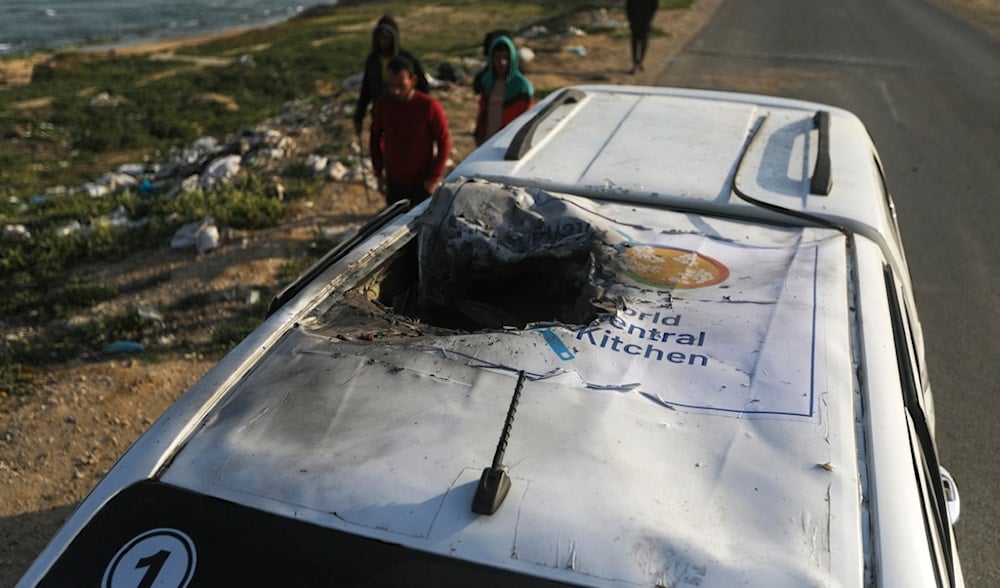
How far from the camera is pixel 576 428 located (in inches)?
65.1

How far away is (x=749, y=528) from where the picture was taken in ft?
4.77

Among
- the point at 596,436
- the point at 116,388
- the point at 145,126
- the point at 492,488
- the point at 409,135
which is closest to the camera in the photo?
the point at 492,488

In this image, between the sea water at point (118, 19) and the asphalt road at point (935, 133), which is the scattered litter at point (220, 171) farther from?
the sea water at point (118, 19)

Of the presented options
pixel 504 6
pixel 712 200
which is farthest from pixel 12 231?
pixel 504 6

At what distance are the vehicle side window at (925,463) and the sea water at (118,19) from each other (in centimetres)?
3603

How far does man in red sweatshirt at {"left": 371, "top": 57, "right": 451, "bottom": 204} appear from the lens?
4.91 meters

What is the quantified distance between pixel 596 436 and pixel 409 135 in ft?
12.3

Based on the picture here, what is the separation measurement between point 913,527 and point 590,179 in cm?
175

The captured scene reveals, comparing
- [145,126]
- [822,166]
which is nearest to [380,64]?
[822,166]

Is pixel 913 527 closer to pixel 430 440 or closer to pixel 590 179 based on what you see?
pixel 430 440

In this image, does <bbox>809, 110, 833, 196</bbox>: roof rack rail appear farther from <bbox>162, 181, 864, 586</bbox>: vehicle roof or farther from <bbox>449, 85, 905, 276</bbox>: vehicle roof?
<bbox>162, 181, 864, 586</bbox>: vehicle roof

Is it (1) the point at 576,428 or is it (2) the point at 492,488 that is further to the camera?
(1) the point at 576,428

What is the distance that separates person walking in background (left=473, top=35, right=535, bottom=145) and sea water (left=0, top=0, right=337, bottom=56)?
3192 centimetres

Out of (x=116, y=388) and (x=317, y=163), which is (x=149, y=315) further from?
(x=317, y=163)
